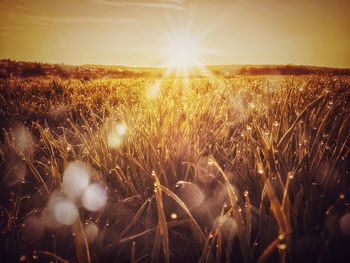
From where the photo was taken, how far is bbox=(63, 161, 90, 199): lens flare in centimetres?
129

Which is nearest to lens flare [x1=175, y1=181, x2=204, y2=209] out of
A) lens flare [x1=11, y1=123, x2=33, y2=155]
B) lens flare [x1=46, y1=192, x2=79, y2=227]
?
lens flare [x1=46, y1=192, x2=79, y2=227]

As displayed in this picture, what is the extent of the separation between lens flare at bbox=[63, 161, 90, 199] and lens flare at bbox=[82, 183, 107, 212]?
3 cm

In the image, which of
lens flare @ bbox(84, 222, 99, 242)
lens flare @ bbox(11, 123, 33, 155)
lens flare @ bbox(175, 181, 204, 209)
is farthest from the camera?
lens flare @ bbox(11, 123, 33, 155)

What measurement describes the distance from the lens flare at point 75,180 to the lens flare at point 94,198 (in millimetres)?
28

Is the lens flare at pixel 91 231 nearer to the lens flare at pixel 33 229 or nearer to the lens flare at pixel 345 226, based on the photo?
the lens flare at pixel 33 229

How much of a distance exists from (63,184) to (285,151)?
3.32 feet

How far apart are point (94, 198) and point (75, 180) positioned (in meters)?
0.15

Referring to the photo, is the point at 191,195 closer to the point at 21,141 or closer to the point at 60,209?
the point at 60,209

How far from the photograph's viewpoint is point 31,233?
1.10 meters

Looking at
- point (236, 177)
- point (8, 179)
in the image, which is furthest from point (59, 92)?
point (236, 177)

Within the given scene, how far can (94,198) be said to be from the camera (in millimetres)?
1342

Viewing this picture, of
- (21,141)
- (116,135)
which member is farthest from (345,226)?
(21,141)

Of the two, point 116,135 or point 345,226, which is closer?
point 345,226

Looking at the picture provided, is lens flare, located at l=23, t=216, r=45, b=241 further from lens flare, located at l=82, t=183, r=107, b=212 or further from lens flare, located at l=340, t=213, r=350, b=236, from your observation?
lens flare, located at l=340, t=213, r=350, b=236
